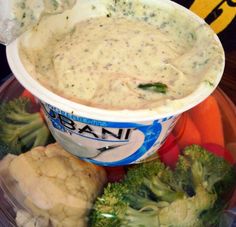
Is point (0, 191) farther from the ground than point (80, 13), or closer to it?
closer to it

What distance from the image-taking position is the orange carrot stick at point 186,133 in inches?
41.3

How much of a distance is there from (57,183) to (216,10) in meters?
0.80

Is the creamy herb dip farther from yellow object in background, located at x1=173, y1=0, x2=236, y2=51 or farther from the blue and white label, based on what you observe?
yellow object in background, located at x1=173, y1=0, x2=236, y2=51

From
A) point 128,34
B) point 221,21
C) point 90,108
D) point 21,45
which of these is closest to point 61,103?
point 90,108

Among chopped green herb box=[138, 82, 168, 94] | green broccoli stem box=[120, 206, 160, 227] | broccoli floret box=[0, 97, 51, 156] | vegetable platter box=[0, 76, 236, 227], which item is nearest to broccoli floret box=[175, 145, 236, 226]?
vegetable platter box=[0, 76, 236, 227]

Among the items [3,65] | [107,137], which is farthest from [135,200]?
[3,65]

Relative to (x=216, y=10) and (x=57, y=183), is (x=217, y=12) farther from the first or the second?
(x=57, y=183)

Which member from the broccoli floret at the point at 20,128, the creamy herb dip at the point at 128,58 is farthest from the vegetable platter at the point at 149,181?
the creamy herb dip at the point at 128,58

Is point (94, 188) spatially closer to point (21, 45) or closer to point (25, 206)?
point (25, 206)

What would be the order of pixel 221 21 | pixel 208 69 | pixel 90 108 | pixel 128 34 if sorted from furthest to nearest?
pixel 221 21 < pixel 128 34 < pixel 208 69 < pixel 90 108

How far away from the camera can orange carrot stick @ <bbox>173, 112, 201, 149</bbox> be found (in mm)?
1048

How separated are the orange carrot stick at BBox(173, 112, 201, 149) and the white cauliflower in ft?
0.73

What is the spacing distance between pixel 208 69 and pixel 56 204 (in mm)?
421

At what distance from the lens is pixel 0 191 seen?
0.99m
